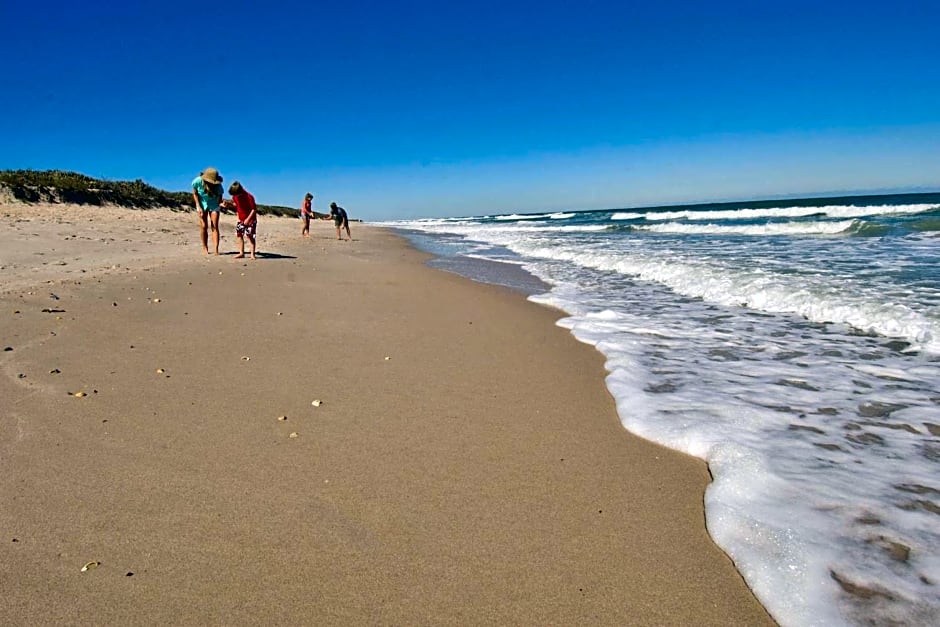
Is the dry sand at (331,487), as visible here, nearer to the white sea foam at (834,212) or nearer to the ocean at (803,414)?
the ocean at (803,414)

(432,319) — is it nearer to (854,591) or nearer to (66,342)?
(66,342)

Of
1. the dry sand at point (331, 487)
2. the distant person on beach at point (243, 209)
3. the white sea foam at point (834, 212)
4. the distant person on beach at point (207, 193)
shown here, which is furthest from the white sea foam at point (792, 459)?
the white sea foam at point (834, 212)

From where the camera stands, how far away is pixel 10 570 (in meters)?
1.58

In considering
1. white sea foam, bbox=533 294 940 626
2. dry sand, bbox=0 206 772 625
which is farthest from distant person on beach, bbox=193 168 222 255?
white sea foam, bbox=533 294 940 626

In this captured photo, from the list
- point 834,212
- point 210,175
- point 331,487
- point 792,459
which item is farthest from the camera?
point 834,212

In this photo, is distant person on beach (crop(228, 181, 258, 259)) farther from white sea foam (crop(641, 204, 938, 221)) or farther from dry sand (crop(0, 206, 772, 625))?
white sea foam (crop(641, 204, 938, 221))

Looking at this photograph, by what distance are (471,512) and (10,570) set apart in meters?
1.44

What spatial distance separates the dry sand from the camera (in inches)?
61.4

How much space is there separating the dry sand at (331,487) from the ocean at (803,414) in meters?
0.18

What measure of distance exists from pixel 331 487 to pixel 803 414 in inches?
101

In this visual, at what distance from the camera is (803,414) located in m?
2.96

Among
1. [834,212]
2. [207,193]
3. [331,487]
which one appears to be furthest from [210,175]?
[834,212]

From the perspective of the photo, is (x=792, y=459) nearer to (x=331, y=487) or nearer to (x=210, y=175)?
(x=331, y=487)

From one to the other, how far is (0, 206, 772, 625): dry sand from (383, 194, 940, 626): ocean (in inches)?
7.1
